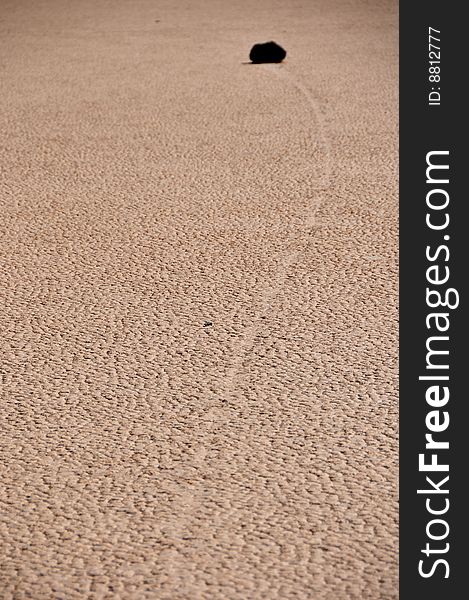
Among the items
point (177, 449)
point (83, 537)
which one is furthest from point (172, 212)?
point (83, 537)

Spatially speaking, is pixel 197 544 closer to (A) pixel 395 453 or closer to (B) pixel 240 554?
(B) pixel 240 554

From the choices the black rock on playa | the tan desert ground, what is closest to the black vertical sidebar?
the tan desert ground

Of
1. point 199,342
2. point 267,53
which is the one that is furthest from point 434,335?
point 267,53

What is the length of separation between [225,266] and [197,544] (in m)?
2.13

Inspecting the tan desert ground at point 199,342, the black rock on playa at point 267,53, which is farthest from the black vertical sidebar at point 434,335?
the black rock on playa at point 267,53

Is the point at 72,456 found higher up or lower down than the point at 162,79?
higher up

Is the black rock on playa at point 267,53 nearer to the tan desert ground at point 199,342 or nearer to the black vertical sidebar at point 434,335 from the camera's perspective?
the tan desert ground at point 199,342

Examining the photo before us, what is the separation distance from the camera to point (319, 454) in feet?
10.3

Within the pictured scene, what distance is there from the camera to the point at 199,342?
396 cm

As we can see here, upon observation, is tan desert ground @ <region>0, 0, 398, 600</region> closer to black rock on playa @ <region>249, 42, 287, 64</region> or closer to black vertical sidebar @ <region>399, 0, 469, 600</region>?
black vertical sidebar @ <region>399, 0, 469, 600</region>

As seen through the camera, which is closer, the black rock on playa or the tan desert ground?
the tan desert ground

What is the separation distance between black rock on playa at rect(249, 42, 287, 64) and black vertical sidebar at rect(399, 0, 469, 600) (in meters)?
3.35

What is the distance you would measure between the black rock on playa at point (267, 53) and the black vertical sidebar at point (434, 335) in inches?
132

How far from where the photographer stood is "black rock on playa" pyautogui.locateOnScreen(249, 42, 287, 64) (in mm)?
9375
